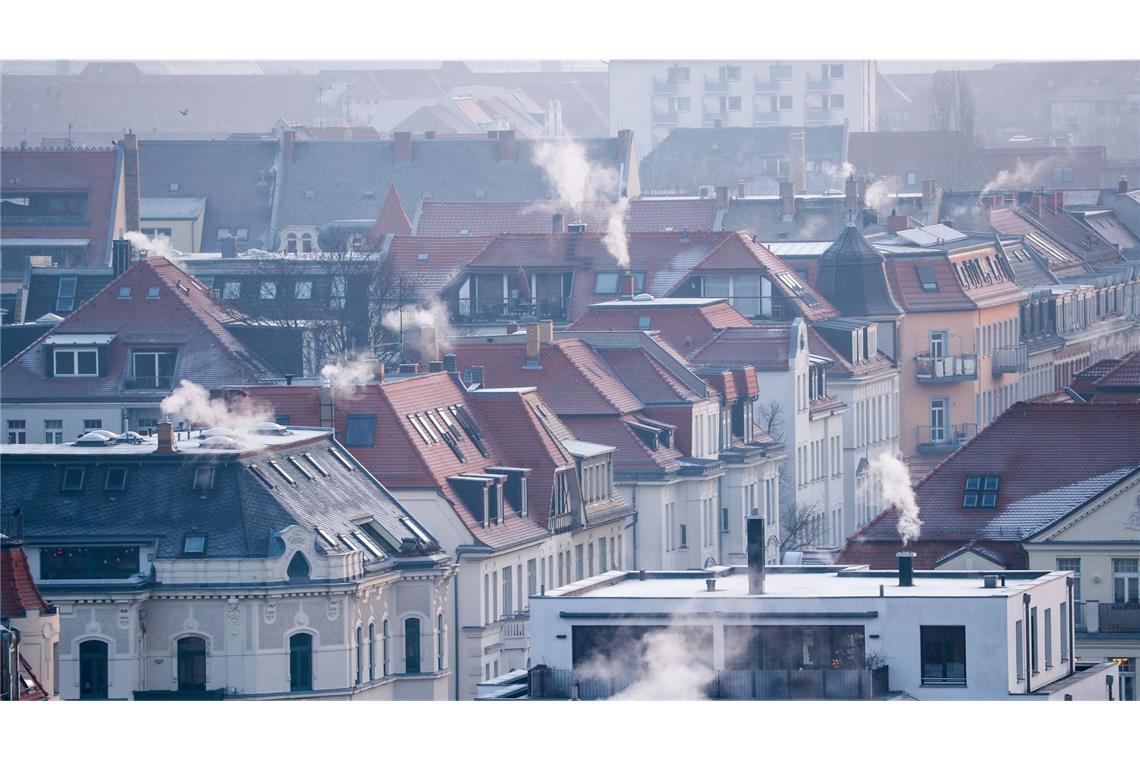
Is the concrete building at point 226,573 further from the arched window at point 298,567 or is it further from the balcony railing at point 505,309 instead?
the balcony railing at point 505,309

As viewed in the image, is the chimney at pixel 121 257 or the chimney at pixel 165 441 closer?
the chimney at pixel 165 441

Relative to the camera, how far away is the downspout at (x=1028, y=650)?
6444cm

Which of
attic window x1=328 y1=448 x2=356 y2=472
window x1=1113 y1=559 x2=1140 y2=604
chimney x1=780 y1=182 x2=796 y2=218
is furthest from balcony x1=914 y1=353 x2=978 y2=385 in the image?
window x1=1113 y1=559 x2=1140 y2=604

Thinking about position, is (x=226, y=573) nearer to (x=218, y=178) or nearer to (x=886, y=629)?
(x=886, y=629)

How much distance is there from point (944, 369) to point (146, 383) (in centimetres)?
3296

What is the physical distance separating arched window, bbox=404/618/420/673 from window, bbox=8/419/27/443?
95.3ft

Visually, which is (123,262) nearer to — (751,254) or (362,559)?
(751,254)

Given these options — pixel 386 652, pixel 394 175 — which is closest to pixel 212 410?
pixel 386 652

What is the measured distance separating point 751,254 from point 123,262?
65.6ft

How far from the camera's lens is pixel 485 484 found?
291 ft

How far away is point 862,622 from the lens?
6372 centimetres

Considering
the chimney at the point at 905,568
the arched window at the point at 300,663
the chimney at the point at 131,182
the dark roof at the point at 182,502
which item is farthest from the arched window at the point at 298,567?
the chimney at the point at 131,182

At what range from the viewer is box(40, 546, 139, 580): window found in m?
79.4

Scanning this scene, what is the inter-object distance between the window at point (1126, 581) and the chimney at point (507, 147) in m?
109
